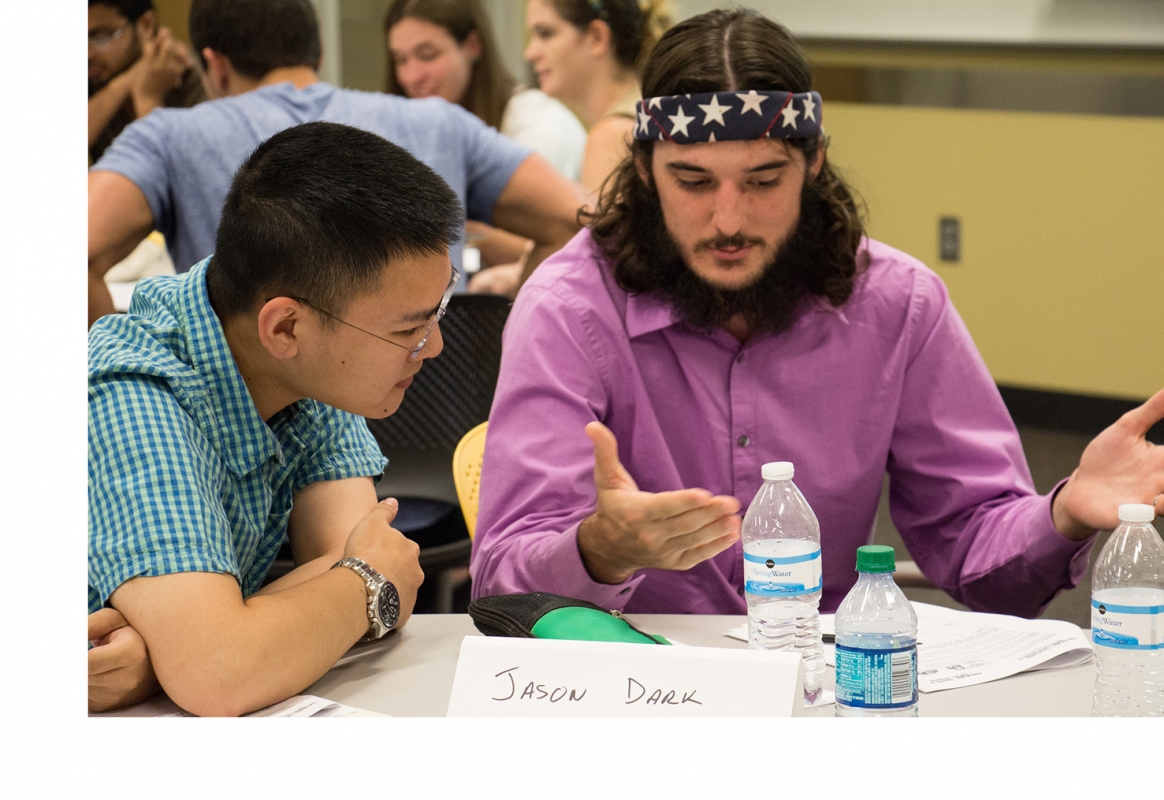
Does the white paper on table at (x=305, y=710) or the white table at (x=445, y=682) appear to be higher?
the white paper on table at (x=305, y=710)

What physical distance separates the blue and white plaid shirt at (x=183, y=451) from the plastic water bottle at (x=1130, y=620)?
0.91 metres

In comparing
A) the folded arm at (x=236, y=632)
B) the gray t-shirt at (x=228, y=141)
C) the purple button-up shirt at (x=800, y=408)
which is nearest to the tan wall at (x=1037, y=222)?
the gray t-shirt at (x=228, y=141)

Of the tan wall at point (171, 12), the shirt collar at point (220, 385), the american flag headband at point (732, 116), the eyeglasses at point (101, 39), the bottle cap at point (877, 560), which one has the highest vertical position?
the tan wall at point (171, 12)

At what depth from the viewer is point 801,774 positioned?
995 millimetres

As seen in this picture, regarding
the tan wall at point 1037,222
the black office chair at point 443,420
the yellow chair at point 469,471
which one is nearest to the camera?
the yellow chair at point 469,471

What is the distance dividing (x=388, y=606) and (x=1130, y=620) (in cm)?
80

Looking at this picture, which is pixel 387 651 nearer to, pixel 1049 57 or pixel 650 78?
pixel 650 78

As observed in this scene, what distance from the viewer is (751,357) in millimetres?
1885

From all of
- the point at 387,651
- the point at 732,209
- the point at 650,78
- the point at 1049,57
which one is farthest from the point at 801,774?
the point at 1049,57

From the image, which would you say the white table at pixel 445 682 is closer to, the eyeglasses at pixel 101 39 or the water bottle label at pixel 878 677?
the water bottle label at pixel 878 677

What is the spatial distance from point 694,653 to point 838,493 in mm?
803

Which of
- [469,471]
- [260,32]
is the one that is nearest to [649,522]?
[469,471]

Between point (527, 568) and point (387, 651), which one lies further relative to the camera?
point (527, 568)

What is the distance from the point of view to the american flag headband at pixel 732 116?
5.87 feet
